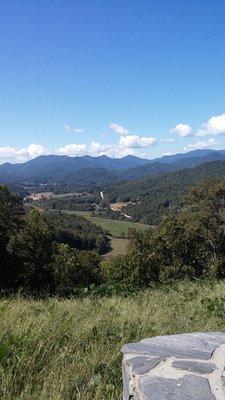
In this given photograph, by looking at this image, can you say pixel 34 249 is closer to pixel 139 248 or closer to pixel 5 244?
pixel 5 244

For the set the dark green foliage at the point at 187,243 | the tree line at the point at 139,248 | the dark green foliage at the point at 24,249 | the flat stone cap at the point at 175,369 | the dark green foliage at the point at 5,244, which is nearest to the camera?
the flat stone cap at the point at 175,369

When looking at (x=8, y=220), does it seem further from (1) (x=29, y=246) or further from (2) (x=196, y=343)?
(2) (x=196, y=343)

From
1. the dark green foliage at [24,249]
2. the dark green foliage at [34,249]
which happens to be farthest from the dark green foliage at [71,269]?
the dark green foliage at [34,249]

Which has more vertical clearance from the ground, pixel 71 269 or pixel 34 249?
pixel 34 249

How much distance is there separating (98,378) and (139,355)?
705mm

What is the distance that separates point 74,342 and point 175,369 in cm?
169

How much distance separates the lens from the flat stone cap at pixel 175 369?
2.43 meters

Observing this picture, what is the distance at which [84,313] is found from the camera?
5.53m

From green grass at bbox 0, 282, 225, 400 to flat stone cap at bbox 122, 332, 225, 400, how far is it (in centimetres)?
57

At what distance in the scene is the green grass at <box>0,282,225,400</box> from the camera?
3.38 metres

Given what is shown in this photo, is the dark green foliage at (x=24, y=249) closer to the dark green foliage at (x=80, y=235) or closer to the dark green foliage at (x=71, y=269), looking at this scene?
the dark green foliage at (x=71, y=269)

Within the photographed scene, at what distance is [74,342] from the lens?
165 inches

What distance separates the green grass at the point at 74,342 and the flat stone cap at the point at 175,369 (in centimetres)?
57

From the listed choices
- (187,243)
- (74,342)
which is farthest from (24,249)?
(74,342)
